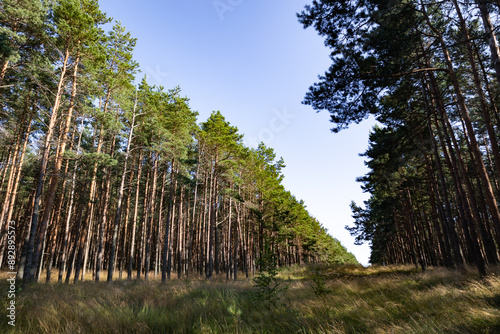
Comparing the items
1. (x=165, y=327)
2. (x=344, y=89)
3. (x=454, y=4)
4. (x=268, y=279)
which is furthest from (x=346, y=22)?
(x=165, y=327)

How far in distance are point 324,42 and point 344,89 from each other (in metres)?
1.80

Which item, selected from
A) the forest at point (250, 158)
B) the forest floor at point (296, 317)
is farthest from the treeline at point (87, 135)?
the forest floor at point (296, 317)

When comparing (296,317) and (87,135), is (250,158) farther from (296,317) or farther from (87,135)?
(296,317)

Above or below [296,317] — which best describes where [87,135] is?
above

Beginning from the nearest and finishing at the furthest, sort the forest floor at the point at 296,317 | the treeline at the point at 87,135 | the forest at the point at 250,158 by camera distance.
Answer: the forest floor at the point at 296,317, the forest at the point at 250,158, the treeline at the point at 87,135

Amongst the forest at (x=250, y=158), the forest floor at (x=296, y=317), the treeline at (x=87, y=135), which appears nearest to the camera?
the forest floor at (x=296, y=317)

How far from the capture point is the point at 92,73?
12.2 metres

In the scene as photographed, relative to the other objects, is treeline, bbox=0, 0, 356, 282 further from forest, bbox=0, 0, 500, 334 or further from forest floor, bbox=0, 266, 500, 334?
forest floor, bbox=0, 266, 500, 334

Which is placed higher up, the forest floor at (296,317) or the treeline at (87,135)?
the treeline at (87,135)

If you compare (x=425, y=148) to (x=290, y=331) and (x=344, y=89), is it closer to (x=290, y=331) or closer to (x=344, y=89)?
(x=344, y=89)

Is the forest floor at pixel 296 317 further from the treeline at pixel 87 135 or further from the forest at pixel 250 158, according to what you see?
the treeline at pixel 87 135

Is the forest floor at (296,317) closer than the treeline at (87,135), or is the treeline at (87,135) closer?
the forest floor at (296,317)

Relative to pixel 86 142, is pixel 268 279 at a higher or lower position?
lower

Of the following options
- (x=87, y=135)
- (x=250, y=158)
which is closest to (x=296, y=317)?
(x=250, y=158)
